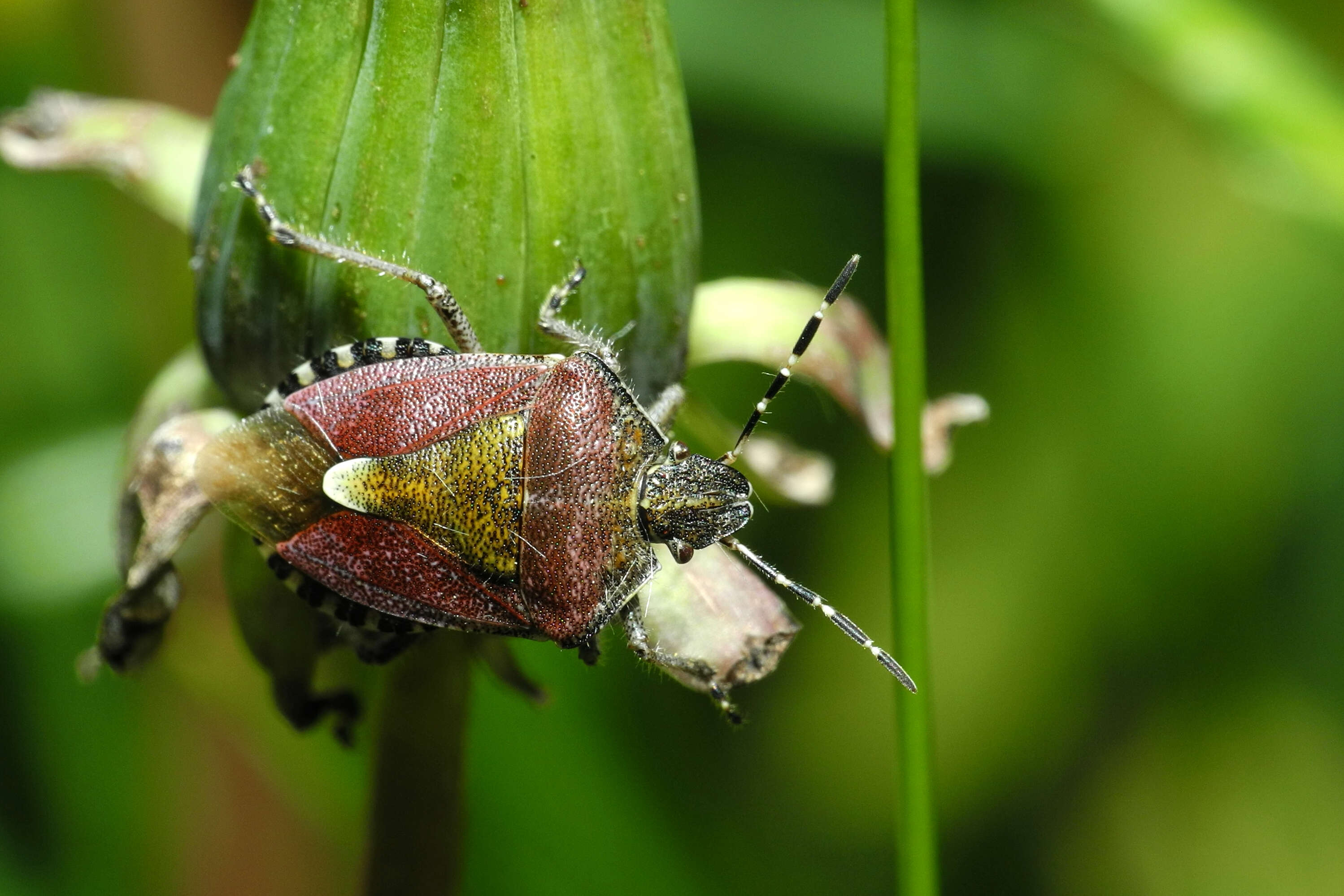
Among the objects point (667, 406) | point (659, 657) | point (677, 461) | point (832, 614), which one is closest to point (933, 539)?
point (832, 614)

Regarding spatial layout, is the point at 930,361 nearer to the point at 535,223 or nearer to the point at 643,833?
the point at 643,833

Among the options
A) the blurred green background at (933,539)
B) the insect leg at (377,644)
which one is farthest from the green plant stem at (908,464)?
the blurred green background at (933,539)

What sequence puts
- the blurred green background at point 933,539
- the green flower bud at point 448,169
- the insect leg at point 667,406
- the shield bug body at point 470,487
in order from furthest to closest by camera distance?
the blurred green background at point 933,539, the insect leg at point 667,406, the shield bug body at point 470,487, the green flower bud at point 448,169

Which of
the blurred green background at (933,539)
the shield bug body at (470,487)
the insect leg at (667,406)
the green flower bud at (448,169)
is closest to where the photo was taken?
the green flower bud at (448,169)

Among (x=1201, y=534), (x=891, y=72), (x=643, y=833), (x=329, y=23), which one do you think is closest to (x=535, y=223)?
(x=329, y=23)

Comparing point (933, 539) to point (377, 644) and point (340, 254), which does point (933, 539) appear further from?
point (340, 254)

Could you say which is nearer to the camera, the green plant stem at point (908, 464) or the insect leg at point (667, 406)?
the green plant stem at point (908, 464)

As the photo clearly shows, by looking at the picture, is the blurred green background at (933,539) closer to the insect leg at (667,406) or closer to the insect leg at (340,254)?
the insect leg at (667,406)
